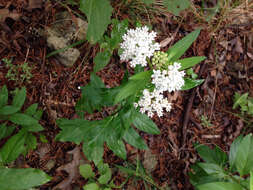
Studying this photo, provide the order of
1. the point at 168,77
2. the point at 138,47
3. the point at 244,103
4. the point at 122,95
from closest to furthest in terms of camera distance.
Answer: the point at 122,95, the point at 168,77, the point at 138,47, the point at 244,103

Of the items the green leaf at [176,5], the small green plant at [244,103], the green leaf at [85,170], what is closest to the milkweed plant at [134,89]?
the green leaf at [85,170]

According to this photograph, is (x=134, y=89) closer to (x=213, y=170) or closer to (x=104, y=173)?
(x=213, y=170)

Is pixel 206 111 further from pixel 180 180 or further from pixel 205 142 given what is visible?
pixel 180 180

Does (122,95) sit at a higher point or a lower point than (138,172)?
higher

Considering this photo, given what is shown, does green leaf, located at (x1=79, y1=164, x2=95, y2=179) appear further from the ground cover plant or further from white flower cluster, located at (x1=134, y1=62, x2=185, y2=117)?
white flower cluster, located at (x1=134, y1=62, x2=185, y2=117)

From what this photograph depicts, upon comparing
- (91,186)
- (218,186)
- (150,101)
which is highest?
(150,101)

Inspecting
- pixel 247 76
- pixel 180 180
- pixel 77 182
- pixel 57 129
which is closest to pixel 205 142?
pixel 180 180

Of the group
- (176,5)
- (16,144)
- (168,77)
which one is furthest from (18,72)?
(176,5)
